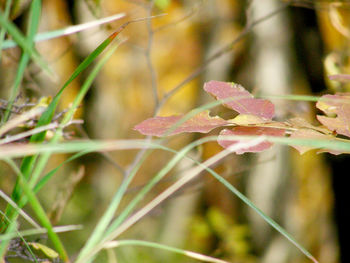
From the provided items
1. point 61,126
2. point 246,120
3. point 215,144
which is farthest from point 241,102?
point 215,144

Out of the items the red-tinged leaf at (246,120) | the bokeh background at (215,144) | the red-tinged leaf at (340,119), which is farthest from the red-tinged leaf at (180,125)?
the bokeh background at (215,144)

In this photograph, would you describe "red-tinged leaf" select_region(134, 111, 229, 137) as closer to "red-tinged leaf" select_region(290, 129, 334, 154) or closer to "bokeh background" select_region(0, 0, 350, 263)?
"red-tinged leaf" select_region(290, 129, 334, 154)

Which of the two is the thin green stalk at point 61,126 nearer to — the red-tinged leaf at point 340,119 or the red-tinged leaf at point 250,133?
the red-tinged leaf at point 250,133

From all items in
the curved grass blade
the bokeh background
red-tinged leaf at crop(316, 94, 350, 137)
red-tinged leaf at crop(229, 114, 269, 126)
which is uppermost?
the curved grass blade

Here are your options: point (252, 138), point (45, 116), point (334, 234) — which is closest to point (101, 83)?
point (334, 234)

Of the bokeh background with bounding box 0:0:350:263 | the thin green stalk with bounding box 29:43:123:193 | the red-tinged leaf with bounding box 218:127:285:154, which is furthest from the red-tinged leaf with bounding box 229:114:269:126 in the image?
the bokeh background with bounding box 0:0:350:263

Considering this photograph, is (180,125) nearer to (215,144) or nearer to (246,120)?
(246,120)
